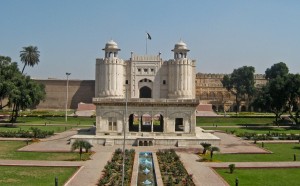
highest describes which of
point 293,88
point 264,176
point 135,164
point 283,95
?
point 293,88

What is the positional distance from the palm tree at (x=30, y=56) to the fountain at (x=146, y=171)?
56685 millimetres

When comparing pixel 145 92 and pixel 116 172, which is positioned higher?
pixel 145 92

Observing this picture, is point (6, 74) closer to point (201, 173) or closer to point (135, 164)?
point (135, 164)

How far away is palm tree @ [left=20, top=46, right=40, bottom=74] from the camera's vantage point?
78812mm

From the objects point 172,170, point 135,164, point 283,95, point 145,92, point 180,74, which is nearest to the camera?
point 172,170

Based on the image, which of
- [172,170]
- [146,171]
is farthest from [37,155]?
[172,170]

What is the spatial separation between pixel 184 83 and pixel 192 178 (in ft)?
93.6

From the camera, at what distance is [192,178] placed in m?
20.2

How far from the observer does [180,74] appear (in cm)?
4784

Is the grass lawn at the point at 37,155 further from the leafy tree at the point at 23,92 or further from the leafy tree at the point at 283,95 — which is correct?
the leafy tree at the point at 283,95

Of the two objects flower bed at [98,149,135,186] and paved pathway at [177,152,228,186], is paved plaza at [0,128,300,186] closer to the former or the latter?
paved pathway at [177,152,228,186]

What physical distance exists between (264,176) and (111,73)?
3076 centimetres

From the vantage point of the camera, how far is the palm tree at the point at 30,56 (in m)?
78.8

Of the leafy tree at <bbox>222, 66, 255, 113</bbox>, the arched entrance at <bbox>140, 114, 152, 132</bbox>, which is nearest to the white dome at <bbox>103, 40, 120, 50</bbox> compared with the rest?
the arched entrance at <bbox>140, 114, 152, 132</bbox>
